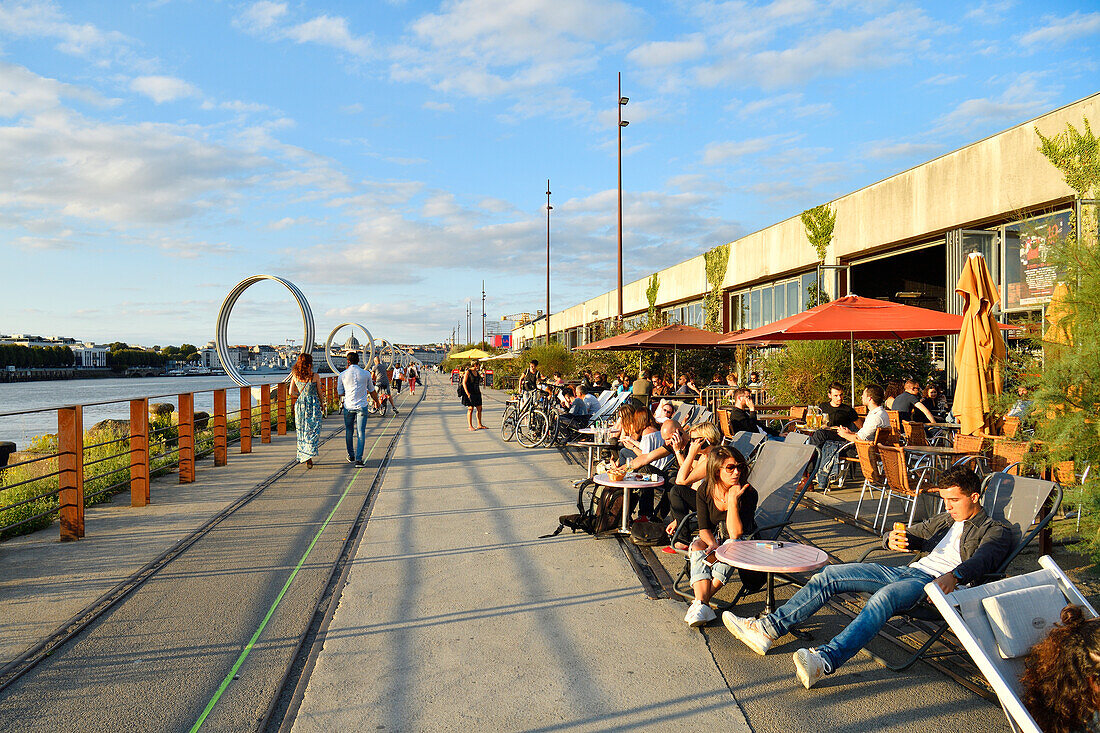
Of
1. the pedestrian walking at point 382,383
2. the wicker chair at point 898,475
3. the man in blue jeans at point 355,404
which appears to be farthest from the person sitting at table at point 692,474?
the pedestrian walking at point 382,383

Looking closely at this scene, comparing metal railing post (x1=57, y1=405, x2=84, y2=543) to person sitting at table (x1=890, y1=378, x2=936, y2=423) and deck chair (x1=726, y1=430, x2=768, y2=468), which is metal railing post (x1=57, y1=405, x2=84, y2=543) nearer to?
deck chair (x1=726, y1=430, x2=768, y2=468)

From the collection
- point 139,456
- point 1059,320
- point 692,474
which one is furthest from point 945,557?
point 139,456

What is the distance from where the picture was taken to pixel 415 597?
4.52 m

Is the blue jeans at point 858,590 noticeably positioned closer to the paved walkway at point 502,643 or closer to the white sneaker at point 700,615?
the white sneaker at point 700,615

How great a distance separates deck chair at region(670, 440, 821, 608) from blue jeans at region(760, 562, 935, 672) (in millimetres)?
947

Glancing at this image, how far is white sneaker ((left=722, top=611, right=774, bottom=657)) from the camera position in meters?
3.57

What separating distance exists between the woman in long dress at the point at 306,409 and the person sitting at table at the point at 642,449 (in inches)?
200

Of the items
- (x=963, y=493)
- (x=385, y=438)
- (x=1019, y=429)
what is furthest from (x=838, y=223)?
(x=963, y=493)

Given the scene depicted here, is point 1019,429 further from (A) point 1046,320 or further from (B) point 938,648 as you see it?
(B) point 938,648

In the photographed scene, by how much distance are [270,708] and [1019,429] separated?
4.65 metres

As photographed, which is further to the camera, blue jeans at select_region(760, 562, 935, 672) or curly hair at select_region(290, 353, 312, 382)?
curly hair at select_region(290, 353, 312, 382)

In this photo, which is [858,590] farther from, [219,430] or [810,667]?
[219,430]

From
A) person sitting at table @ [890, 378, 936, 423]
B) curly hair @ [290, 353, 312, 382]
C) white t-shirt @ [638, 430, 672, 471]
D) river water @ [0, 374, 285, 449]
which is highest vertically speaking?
curly hair @ [290, 353, 312, 382]

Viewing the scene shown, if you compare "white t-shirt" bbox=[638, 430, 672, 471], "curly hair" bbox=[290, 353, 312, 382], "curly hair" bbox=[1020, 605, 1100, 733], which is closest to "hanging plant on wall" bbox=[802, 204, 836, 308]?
"curly hair" bbox=[290, 353, 312, 382]
